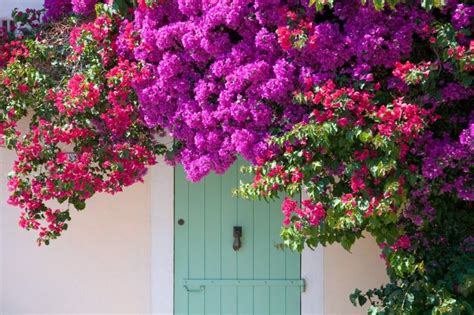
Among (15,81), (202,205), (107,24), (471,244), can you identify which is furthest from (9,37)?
(471,244)

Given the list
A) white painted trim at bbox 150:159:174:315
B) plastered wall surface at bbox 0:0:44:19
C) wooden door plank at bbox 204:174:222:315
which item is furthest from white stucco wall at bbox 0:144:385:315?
plastered wall surface at bbox 0:0:44:19

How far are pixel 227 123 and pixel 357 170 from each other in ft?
3.09

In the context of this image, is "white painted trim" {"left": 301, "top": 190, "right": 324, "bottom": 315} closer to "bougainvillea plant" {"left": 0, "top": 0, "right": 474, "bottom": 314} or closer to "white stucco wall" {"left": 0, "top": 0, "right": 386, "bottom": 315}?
"white stucco wall" {"left": 0, "top": 0, "right": 386, "bottom": 315}

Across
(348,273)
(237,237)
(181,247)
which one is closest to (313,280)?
(348,273)

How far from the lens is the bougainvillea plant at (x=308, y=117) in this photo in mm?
4465

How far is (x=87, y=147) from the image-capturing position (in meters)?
5.43

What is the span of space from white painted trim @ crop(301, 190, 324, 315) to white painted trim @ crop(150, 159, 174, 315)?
1.19 meters

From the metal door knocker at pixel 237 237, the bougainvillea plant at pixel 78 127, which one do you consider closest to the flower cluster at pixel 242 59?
the bougainvillea plant at pixel 78 127

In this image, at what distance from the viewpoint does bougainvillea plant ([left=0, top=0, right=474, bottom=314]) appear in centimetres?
446

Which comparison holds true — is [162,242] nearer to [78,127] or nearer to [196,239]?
[196,239]

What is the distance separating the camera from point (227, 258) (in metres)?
6.61

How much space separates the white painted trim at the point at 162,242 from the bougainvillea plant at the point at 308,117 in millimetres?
Result: 1098

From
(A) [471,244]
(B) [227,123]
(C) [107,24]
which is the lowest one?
(A) [471,244]

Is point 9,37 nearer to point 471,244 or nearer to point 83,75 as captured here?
point 83,75
